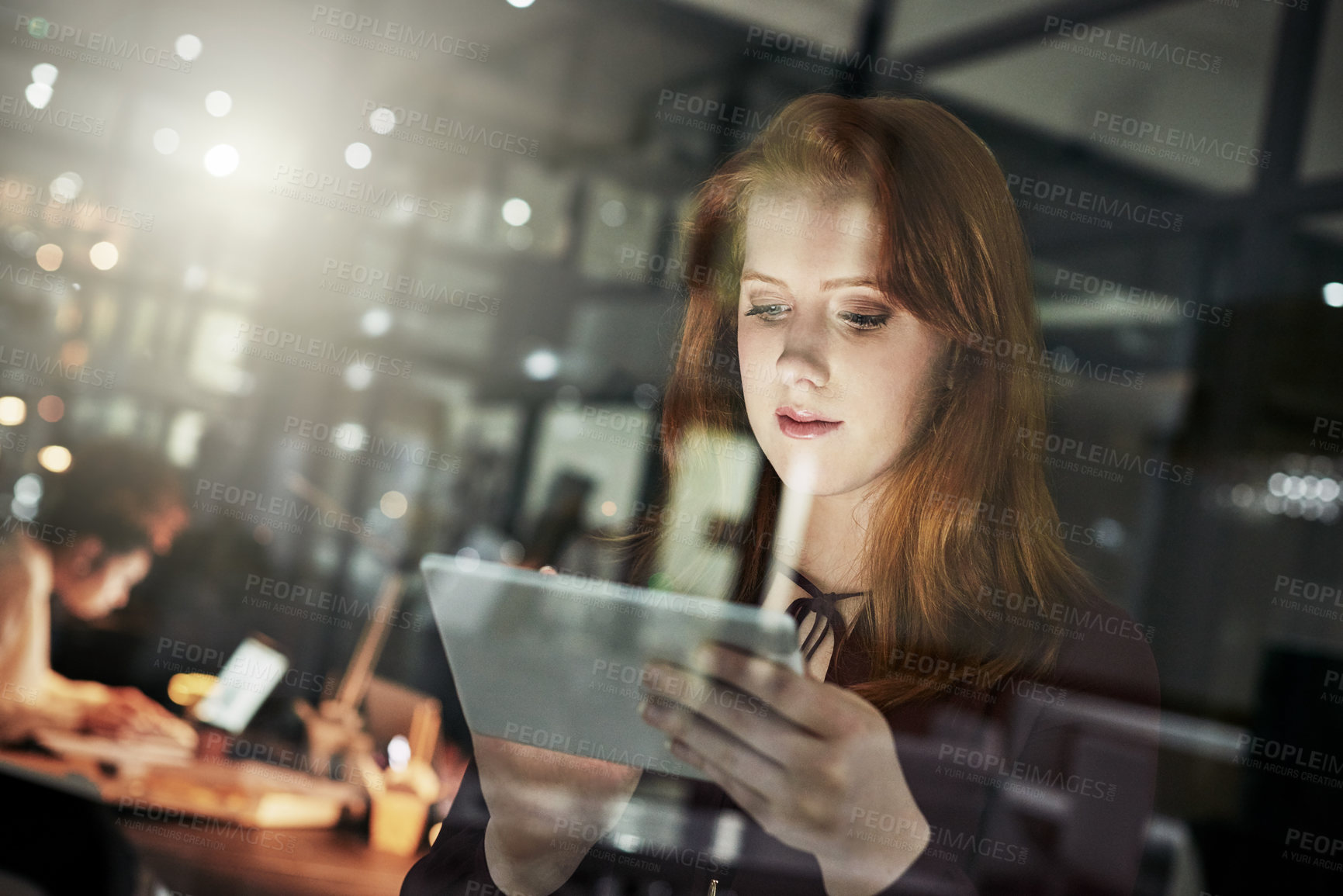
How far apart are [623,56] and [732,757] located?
1.73m

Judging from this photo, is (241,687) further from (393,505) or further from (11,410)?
(11,410)

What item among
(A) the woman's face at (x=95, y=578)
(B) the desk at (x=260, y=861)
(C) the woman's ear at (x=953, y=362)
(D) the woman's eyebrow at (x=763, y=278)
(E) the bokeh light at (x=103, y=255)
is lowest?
(B) the desk at (x=260, y=861)

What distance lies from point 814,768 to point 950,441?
0.69 metres

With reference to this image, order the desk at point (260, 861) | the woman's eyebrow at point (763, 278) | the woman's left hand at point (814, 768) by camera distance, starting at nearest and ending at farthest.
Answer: the woman's left hand at point (814, 768), the woman's eyebrow at point (763, 278), the desk at point (260, 861)

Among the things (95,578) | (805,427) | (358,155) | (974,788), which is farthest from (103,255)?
(974,788)

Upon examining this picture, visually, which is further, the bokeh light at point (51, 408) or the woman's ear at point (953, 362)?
the bokeh light at point (51, 408)

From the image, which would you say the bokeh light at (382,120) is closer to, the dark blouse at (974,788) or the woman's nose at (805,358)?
the woman's nose at (805,358)

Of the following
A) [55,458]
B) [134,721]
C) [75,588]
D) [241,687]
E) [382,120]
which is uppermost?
[382,120]

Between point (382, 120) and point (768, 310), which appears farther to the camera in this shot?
point (382, 120)

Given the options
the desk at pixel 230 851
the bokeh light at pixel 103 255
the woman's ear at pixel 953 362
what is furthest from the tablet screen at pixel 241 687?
the woman's ear at pixel 953 362

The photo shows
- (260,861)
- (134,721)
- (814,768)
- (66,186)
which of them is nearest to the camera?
(814,768)

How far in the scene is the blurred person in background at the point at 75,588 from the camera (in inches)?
81.4

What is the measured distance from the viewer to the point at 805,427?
5.90 ft

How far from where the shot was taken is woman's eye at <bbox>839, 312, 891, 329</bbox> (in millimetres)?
1736
